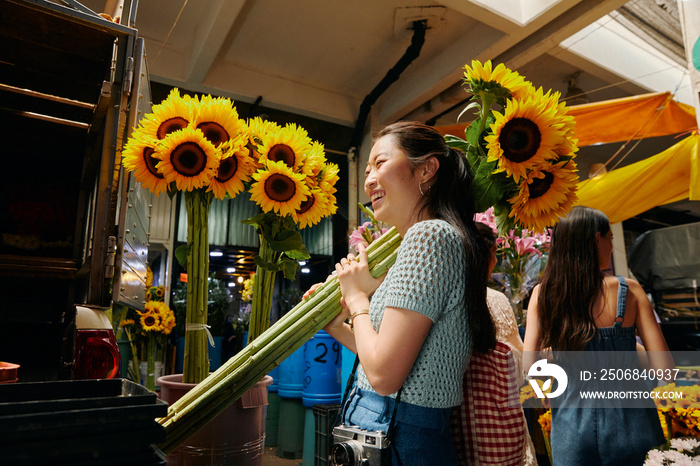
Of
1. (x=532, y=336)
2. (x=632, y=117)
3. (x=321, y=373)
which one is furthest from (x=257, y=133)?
(x=632, y=117)

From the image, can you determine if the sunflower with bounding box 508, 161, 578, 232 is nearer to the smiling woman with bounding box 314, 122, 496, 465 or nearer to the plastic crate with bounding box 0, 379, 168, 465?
the smiling woman with bounding box 314, 122, 496, 465

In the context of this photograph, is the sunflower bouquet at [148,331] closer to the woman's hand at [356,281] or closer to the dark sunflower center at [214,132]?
the dark sunflower center at [214,132]

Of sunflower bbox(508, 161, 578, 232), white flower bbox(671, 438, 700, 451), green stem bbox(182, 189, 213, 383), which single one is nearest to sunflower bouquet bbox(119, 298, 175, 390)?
green stem bbox(182, 189, 213, 383)

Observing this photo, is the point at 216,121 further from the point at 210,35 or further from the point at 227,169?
the point at 210,35

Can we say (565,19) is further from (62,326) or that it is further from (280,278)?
(280,278)

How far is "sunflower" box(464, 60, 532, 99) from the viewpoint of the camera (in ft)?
4.25

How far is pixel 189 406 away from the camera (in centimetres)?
107

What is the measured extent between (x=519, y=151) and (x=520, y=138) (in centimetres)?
4

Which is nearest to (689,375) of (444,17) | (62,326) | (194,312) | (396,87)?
(194,312)

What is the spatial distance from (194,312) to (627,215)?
18.4 feet

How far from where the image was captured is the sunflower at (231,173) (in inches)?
50.8

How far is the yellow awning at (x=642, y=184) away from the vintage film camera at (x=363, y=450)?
16.2ft

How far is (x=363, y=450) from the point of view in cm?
98

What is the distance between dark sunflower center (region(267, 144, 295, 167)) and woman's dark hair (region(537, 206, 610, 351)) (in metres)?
1.52
